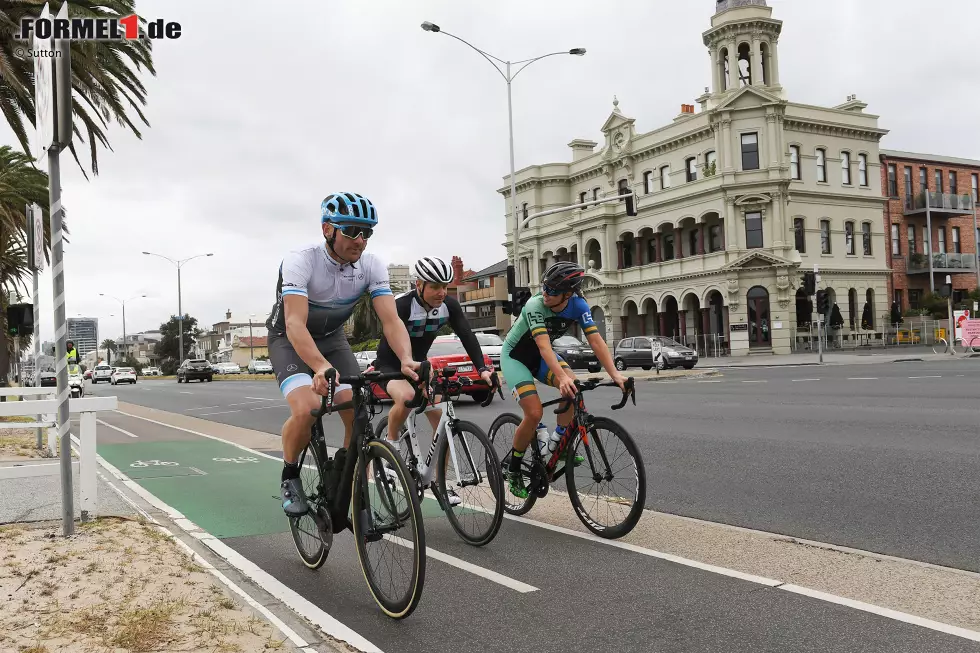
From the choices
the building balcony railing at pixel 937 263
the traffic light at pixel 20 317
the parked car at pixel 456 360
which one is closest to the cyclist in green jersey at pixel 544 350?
the parked car at pixel 456 360

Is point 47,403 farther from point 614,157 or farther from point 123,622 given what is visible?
point 614,157

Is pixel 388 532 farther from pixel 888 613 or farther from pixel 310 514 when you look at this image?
pixel 888 613

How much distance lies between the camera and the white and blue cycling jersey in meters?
4.74

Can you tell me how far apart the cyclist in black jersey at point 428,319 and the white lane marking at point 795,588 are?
1.36 m

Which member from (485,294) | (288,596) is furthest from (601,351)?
(485,294)

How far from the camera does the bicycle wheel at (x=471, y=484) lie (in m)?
5.41

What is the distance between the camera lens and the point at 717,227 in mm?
46438

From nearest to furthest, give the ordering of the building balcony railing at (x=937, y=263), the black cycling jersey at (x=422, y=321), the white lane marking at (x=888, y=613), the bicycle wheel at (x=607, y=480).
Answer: the white lane marking at (x=888, y=613) → the bicycle wheel at (x=607, y=480) → the black cycling jersey at (x=422, y=321) → the building balcony railing at (x=937, y=263)

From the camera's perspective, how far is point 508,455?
20.6ft

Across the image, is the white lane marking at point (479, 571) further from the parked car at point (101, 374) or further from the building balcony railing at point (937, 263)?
the parked car at point (101, 374)

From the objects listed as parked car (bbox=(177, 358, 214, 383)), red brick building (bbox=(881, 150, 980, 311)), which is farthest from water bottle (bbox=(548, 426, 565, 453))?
red brick building (bbox=(881, 150, 980, 311))

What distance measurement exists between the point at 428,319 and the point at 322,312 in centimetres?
143

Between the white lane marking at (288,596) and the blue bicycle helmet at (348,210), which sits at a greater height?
the blue bicycle helmet at (348,210)

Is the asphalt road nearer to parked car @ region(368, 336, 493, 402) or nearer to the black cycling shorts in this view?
parked car @ region(368, 336, 493, 402)
